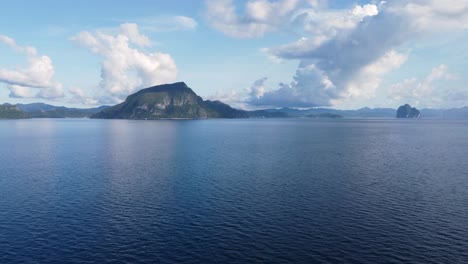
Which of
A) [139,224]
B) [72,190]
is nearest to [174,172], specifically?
[72,190]

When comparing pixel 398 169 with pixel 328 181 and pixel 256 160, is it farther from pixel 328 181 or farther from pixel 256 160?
pixel 256 160

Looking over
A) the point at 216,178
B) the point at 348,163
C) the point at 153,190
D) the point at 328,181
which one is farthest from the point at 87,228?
the point at 348,163

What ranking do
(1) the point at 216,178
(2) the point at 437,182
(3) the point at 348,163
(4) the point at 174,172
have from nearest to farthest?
(2) the point at 437,182, (1) the point at 216,178, (4) the point at 174,172, (3) the point at 348,163

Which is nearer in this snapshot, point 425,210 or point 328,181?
point 425,210

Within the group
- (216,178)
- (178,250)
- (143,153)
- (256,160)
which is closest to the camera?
(178,250)

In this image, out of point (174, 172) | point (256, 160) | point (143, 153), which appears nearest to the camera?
point (174, 172)

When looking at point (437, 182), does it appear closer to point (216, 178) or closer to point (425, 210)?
point (425, 210)

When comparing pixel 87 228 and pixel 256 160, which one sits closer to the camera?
pixel 87 228

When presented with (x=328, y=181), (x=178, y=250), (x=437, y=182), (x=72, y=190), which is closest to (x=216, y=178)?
(x=328, y=181)

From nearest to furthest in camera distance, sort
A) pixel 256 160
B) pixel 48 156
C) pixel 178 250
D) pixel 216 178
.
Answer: pixel 178 250 → pixel 216 178 → pixel 256 160 → pixel 48 156
